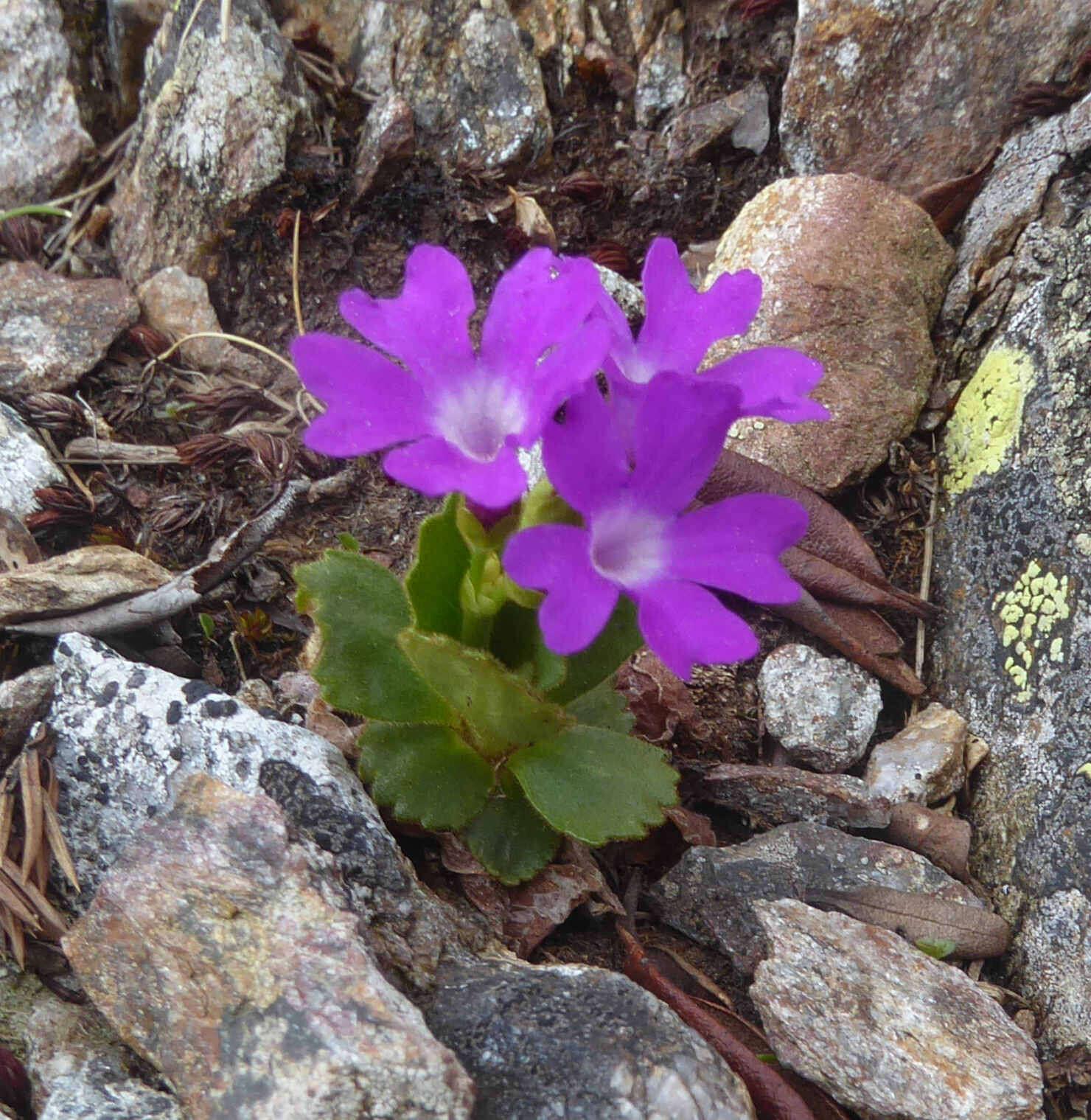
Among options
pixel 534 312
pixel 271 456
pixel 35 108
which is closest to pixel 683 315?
pixel 534 312

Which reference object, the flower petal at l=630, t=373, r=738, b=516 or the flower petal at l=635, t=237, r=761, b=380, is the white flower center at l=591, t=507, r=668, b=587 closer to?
the flower petal at l=630, t=373, r=738, b=516

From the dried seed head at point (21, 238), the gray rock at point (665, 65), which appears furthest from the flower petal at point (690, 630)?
the dried seed head at point (21, 238)

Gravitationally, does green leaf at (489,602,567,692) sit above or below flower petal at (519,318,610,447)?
below

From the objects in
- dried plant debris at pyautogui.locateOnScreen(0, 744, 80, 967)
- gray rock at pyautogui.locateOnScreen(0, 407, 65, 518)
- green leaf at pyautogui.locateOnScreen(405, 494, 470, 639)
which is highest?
green leaf at pyautogui.locateOnScreen(405, 494, 470, 639)

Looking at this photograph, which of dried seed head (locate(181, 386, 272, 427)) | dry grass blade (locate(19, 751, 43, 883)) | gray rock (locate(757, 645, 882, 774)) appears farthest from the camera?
dried seed head (locate(181, 386, 272, 427))

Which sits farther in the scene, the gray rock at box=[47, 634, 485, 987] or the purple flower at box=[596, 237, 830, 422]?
the gray rock at box=[47, 634, 485, 987]

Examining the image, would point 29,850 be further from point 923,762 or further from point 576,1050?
point 923,762

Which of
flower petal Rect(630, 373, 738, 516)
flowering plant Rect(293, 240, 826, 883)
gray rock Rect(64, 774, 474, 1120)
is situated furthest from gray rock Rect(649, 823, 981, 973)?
flower petal Rect(630, 373, 738, 516)
